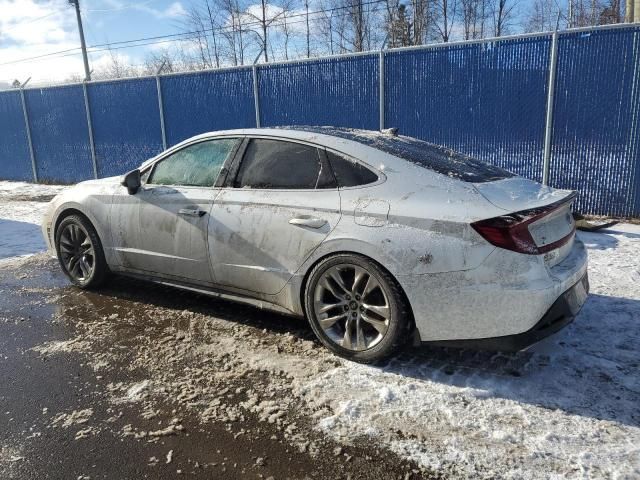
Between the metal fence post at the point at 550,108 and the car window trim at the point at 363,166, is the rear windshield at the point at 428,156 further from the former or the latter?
the metal fence post at the point at 550,108

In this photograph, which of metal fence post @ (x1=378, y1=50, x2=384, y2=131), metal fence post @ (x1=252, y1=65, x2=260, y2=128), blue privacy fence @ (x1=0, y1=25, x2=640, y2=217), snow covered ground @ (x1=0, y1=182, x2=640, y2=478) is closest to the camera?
snow covered ground @ (x1=0, y1=182, x2=640, y2=478)

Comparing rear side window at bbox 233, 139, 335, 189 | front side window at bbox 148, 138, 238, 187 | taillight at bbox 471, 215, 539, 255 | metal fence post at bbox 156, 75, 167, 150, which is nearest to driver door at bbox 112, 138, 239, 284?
front side window at bbox 148, 138, 238, 187

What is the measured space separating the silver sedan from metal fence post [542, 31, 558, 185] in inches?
169

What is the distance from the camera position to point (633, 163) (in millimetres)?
7340

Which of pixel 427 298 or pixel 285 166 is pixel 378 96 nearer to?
pixel 285 166

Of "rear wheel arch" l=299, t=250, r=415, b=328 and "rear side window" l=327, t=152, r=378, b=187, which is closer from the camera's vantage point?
"rear wheel arch" l=299, t=250, r=415, b=328

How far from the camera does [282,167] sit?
4.00m

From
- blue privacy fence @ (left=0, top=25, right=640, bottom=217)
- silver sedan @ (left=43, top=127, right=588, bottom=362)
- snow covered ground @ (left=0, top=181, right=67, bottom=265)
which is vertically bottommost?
snow covered ground @ (left=0, top=181, right=67, bottom=265)

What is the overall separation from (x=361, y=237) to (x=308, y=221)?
0.44 m

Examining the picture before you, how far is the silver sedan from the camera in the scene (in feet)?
10.2

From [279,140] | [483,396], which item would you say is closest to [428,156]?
[279,140]

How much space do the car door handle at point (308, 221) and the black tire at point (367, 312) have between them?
241 mm

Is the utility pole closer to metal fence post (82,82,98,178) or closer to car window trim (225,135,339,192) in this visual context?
metal fence post (82,82,98,178)

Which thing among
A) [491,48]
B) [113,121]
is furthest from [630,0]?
[113,121]
